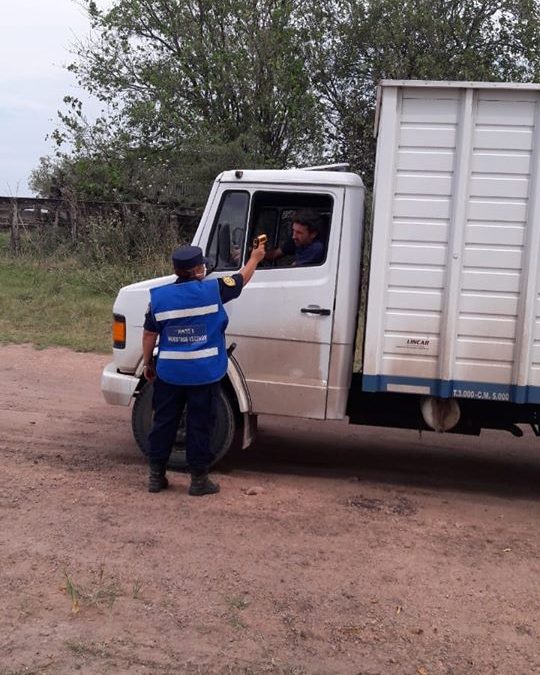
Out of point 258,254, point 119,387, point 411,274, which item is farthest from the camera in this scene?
point 119,387

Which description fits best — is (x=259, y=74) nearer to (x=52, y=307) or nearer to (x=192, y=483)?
(x=52, y=307)

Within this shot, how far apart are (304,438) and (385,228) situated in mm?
2753

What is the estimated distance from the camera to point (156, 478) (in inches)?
222

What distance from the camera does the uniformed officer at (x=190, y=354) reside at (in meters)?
5.41

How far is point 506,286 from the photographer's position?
209 inches

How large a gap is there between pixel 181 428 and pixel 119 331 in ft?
2.81

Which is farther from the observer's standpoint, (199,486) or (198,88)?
(198,88)

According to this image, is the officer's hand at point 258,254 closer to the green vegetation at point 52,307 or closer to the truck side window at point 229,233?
the truck side window at point 229,233

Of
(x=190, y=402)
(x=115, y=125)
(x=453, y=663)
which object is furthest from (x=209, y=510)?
(x=115, y=125)

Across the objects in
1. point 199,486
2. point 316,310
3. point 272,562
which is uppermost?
point 316,310

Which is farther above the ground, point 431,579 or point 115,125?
point 115,125

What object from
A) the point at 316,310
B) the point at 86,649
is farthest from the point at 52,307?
the point at 86,649

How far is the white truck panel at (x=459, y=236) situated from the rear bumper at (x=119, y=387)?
1815 millimetres

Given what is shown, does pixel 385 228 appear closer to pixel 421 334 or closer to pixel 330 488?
pixel 421 334
